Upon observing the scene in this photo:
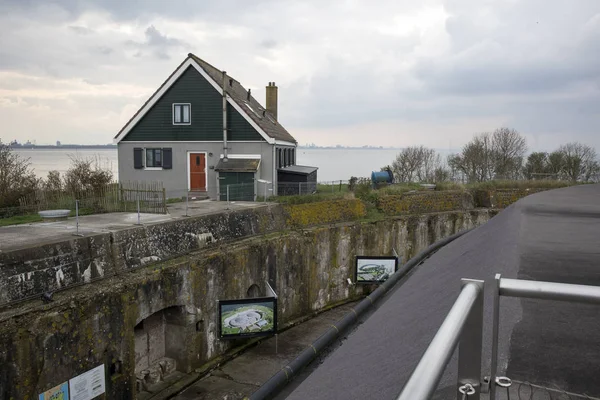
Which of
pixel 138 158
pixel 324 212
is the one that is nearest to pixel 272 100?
pixel 138 158

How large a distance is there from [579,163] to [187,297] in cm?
4381

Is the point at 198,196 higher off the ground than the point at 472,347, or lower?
lower

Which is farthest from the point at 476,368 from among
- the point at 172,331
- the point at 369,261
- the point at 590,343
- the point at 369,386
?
the point at 369,261

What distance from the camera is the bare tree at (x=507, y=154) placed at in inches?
1845

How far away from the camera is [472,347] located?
1461 millimetres

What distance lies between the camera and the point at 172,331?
1200cm

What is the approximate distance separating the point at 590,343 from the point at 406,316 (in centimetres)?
141

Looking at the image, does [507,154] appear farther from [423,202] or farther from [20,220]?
[20,220]

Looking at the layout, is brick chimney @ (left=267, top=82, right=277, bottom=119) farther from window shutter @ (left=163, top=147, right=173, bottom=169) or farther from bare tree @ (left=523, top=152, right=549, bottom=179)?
bare tree @ (left=523, top=152, right=549, bottom=179)

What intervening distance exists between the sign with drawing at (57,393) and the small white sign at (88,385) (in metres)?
0.09

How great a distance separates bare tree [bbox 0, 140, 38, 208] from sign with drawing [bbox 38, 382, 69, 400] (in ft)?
28.9

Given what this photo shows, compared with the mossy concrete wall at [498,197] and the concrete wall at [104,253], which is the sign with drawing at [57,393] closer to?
the concrete wall at [104,253]

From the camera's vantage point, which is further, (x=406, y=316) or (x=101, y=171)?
(x=101, y=171)

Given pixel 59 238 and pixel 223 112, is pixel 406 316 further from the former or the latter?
pixel 223 112
